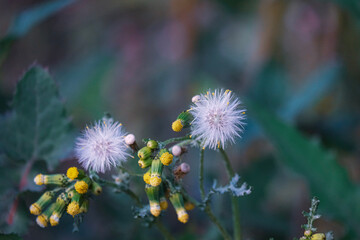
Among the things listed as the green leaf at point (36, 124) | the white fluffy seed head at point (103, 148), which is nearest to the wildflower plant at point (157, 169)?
the white fluffy seed head at point (103, 148)

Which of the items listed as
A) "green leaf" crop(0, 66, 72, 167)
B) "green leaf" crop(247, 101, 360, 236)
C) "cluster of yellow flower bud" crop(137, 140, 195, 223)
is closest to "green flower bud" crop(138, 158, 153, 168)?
"cluster of yellow flower bud" crop(137, 140, 195, 223)

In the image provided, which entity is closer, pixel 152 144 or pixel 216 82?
pixel 152 144

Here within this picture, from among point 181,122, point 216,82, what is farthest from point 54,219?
point 216,82

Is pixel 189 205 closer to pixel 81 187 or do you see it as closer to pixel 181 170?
pixel 181 170

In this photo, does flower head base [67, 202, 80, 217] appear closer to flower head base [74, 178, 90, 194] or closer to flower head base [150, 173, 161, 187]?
flower head base [74, 178, 90, 194]

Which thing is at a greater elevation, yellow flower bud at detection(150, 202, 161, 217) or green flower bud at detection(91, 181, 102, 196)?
green flower bud at detection(91, 181, 102, 196)

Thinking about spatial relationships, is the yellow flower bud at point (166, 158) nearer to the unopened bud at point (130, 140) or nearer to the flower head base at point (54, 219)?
the unopened bud at point (130, 140)

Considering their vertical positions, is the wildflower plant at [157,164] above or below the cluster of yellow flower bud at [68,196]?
above
